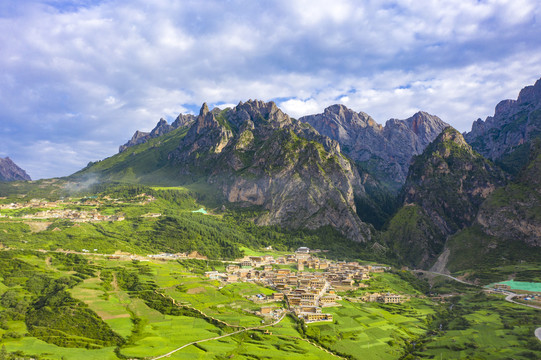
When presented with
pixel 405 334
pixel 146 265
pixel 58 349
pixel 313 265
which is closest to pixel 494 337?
pixel 405 334

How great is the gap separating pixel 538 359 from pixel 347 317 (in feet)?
138

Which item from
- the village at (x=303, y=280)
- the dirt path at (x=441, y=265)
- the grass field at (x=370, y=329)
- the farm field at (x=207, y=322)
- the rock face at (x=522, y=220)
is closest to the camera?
the farm field at (x=207, y=322)

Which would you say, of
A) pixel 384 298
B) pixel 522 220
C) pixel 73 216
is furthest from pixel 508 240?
pixel 73 216

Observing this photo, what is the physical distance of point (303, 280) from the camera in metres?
129

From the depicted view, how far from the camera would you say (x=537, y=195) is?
640 feet

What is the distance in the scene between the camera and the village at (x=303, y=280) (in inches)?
4156

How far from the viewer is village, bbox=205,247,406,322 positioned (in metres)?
106

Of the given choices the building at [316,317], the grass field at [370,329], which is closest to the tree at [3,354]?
the grass field at [370,329]

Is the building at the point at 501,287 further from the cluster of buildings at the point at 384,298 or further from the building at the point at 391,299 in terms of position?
the building at the point at 391,299

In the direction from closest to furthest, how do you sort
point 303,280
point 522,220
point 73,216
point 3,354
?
point 3,354 → point 303,280 → point 522,220 → point 73,216

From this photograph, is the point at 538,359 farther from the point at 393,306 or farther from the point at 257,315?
the point at 257,315

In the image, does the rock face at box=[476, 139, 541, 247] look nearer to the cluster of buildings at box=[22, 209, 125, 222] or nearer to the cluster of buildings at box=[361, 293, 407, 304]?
the cluster of buildings at box=[361, 293, 407, 304]

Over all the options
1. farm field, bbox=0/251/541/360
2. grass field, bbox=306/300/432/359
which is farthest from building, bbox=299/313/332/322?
farm field, bbox=0/251/541/360

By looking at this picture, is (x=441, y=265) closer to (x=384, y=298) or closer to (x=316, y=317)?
(x=384, y=298)
